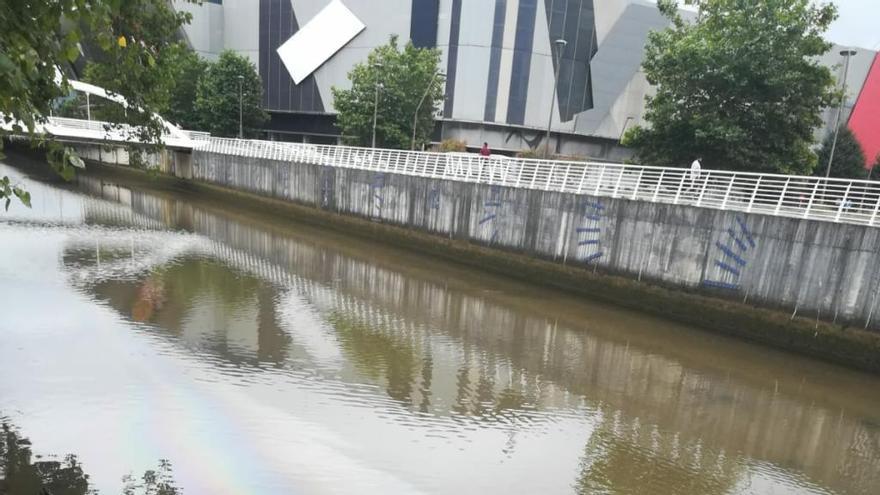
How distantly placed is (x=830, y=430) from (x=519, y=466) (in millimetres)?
5739

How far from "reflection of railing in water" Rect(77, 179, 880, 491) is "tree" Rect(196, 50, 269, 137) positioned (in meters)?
35.5

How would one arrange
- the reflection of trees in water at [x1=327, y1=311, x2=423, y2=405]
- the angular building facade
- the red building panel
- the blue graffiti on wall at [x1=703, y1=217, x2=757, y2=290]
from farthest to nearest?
1. the angular building facade
2. the red building panel
3. the blue graffiti on wall at [x1=703, y1=217, x2=757, y2=290]
4. the reflection of trees in water at [x1=327, y1=311, x2=423, y2=405]

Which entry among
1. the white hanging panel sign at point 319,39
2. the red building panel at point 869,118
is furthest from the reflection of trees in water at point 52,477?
the red building panel at point 869,118

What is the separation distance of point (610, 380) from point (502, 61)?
42798 millimetres

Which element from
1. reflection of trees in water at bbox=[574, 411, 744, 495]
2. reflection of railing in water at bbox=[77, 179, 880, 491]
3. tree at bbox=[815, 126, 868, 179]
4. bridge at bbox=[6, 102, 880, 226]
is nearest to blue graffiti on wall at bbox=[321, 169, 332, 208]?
bridge at bbox=[6, 102, 880, 226]

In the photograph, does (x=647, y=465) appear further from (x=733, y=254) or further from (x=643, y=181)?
(x=643, y=181)

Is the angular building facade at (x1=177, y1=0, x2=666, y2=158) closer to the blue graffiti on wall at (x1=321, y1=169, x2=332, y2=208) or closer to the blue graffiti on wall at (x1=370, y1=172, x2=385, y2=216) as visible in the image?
the blue graffiti on wall at (x1=321, y1=169, x2=332, y2=208)

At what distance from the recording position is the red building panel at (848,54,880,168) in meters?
46.7

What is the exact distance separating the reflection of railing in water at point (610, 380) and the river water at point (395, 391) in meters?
0.05

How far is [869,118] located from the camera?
156ft

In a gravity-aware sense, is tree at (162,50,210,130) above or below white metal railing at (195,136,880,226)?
above

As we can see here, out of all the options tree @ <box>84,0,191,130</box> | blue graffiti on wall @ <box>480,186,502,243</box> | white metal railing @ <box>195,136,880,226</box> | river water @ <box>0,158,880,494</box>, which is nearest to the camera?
tree @ <box>84,0,191,130</box>

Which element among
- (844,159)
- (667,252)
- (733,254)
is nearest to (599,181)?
(667,252)

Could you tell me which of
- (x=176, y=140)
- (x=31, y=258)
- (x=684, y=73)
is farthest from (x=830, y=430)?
(x=176, y=140)
